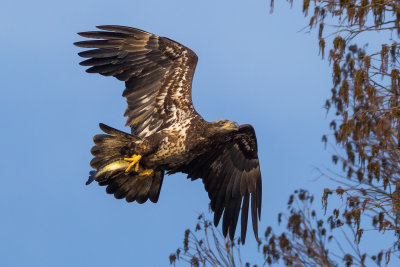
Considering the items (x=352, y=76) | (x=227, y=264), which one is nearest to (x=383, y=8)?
(x=352, y=76)

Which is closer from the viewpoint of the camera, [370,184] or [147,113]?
[147,113]

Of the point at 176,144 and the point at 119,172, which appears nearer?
the point at 176,144

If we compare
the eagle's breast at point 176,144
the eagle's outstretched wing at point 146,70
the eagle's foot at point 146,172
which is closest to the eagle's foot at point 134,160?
the eagle's breast at point 176,144

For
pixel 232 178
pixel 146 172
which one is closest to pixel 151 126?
pixel 146 172

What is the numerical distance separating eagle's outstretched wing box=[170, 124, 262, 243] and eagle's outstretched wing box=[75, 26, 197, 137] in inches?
48.5

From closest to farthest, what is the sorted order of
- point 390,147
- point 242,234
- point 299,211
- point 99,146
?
point 99,146
point 242,234
point 390,147
point 299,211

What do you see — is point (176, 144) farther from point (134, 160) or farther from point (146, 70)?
point (146, 70)

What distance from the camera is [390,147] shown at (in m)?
14.6

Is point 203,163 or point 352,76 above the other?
point 352,76

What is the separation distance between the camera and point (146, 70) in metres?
12.8

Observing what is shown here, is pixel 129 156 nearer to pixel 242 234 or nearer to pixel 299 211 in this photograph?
pixel 242 234

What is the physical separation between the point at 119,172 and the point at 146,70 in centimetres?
149

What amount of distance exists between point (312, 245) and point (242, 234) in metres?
1.88

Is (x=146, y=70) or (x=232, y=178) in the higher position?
(x=146, y=70)
